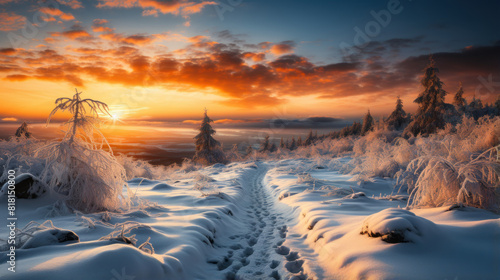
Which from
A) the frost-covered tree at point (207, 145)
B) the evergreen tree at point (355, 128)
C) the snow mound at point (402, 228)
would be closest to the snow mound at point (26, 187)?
the snow mound at point (402, 228)

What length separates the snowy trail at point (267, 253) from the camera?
3.18 meters

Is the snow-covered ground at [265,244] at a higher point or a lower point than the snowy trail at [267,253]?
higher

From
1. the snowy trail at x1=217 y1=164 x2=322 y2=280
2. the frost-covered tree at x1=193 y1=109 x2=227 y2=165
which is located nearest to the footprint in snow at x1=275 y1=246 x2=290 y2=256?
the snowy trail at x1=217 y1=164 x2=322 y2=280

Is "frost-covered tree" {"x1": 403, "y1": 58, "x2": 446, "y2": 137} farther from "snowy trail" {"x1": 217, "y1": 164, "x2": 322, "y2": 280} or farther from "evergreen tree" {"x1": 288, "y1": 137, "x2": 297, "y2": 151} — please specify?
"evergreen tree" {"x1": 288, "y1": 137, "x2": 297, "y2": 151}

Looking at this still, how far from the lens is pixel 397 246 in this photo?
262 centimetres

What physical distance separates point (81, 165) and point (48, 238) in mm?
2141

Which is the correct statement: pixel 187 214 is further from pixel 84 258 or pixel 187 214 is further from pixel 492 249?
pixel 492 249

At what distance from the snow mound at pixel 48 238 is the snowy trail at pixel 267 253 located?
2.06m

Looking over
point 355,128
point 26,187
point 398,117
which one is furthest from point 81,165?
point 355,128

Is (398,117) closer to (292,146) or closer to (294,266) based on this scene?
(294,266)

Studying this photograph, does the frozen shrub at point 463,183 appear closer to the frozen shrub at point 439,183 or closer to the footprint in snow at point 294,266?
the frozen shrub at point 439,183

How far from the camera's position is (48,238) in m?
2.42

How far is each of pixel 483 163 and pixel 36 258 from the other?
6.46 metres

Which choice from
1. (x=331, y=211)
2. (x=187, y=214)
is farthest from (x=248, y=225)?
(x=331, y=211)
